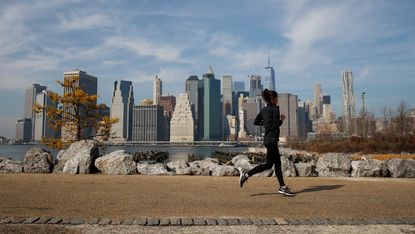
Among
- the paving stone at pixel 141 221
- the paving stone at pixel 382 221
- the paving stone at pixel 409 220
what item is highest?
the paving stone at pixel 141 221

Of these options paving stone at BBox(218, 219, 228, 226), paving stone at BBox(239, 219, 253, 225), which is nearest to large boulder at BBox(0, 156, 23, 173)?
paving stone at BBox(218, 219, 228, 226)

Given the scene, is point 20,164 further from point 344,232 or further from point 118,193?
point 344,232

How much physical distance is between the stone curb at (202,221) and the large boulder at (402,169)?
8.16m

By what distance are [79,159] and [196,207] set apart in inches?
284

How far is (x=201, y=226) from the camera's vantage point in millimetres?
4410

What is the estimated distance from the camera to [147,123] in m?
165

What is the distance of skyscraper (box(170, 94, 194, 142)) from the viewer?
179988 mm

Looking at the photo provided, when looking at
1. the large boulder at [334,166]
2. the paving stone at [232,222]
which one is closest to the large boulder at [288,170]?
the large boulder at [334,166]

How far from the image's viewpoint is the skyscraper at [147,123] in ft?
532

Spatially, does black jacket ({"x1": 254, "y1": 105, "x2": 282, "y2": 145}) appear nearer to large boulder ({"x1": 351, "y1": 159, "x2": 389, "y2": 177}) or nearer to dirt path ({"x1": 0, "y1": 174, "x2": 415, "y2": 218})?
dirt path ({"x1": 0, "y1": 174, "x2": 415, "y2": 218})

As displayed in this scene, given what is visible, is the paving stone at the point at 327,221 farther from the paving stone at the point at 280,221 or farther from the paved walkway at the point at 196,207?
the paving stone at the point at 280,221

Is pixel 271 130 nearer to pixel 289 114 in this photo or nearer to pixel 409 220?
pixel 409 220

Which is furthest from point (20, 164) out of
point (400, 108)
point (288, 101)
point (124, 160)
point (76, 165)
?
point (288, 101)

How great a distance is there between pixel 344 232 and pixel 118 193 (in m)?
4.37
